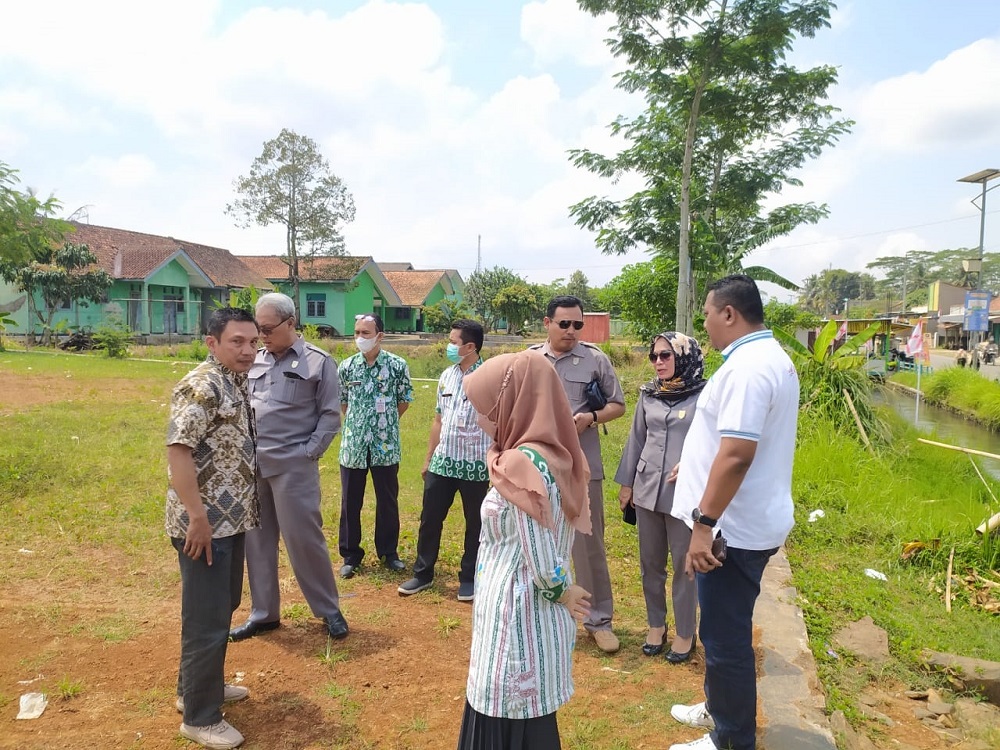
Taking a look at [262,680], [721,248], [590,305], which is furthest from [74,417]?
[590,305]

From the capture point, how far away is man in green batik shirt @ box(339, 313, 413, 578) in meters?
4.74

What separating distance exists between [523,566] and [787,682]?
2.13m

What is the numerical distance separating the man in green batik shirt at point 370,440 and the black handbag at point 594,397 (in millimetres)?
1572

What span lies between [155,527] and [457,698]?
3545 mm

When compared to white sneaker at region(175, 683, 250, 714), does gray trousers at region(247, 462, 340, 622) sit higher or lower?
higher

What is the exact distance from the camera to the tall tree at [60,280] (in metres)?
22.8

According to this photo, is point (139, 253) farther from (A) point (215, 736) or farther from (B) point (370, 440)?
(A) point (215, 736)

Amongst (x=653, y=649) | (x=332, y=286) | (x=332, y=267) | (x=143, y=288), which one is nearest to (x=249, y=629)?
(x=653, y=649)

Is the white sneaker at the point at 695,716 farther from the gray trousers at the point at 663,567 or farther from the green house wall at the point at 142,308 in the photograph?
the green house wall at the point at 142,308

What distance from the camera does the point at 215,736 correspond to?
9.07 ft

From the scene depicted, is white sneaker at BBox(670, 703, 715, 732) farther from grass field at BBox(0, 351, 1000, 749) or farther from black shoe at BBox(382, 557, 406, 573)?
black shoe at BBox(382, 557, 406, 573)

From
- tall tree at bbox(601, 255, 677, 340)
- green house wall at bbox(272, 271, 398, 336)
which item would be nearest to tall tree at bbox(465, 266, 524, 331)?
green house wall at bbox(272, 271, 398, 336)

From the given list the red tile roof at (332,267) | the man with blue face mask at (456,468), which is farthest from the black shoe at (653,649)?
the red tile roof at (332,267)

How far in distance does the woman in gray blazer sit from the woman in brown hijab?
5.29 feet
